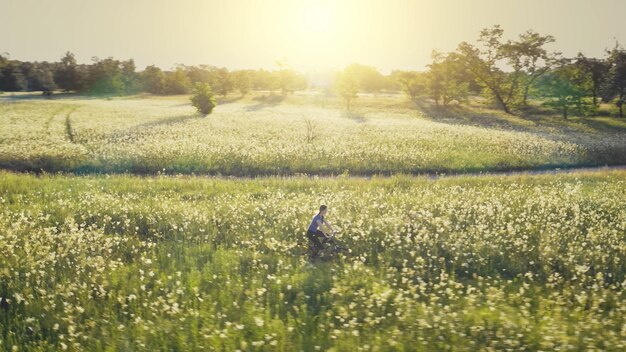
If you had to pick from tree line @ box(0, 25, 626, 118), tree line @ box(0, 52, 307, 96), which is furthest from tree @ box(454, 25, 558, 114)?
tree line @ box(0, 52, 307, 96)

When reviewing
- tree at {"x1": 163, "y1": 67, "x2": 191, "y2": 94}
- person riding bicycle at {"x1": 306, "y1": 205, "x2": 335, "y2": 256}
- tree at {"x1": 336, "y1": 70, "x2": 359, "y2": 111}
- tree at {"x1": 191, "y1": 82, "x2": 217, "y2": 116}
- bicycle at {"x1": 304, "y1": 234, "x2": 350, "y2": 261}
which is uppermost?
tree at {"x1": 163, "y1": 67, "x2": 191, "y2": 94}

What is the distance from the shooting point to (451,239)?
11.2 m

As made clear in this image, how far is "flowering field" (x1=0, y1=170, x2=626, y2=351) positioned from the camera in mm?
6289

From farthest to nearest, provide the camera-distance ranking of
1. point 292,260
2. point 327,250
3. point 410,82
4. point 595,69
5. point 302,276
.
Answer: point 410,82, point 595,69, point 327,250, point 292,260, point 302,276

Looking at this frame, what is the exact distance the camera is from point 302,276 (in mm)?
9031

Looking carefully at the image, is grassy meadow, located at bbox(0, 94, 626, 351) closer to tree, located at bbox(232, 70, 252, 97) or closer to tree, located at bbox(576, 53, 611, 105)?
tree, located at bbox(576, 53, 611, 105)

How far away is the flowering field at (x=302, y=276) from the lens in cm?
629

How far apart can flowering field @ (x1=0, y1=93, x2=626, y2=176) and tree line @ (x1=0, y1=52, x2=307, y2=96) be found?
41117mm

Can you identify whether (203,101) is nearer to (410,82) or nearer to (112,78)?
(410,82)

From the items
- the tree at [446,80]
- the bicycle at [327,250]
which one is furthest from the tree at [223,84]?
the bicycle at [327,250]

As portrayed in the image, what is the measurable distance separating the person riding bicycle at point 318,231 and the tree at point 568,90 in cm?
6107

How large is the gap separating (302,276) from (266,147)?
2328cm

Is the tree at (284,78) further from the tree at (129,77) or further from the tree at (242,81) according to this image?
the tree at (129,77)

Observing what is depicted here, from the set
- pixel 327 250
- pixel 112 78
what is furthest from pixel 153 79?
pixel 327 250
